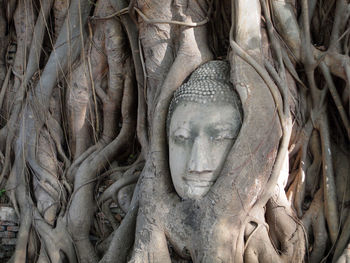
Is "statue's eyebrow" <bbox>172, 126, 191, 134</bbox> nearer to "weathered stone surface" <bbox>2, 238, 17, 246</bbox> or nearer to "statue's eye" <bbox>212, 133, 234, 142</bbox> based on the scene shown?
"statue's eye" <bbox>212, 133, 234, 142</bbox>

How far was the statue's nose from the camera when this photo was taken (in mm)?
2658

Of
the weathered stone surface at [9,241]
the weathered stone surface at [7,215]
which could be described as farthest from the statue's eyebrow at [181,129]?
the weathered stone surface at [9,241]

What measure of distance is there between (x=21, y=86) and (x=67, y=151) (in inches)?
22.6

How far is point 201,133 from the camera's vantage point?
2.69 metres

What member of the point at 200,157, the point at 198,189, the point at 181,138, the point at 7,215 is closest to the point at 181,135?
the point at 181,138

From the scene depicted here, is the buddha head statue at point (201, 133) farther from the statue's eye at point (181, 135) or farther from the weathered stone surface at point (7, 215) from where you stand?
the weathered stone surface at point (7, 215)

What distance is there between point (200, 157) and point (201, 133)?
0.43 feet

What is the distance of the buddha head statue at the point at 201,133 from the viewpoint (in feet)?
8.82

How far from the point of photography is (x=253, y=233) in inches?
104

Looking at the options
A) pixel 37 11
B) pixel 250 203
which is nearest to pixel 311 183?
pixel 250 203

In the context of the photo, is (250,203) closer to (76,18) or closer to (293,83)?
(293,83)

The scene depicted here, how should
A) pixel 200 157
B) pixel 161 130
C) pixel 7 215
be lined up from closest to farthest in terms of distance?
pixel 200 157, pixel 161 130, pixel 7 215

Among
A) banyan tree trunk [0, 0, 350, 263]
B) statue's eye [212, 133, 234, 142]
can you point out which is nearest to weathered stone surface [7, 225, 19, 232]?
banyan tree trunk [0, 0, 350, 263]

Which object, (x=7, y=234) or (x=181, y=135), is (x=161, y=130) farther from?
(x=7, y=234)
